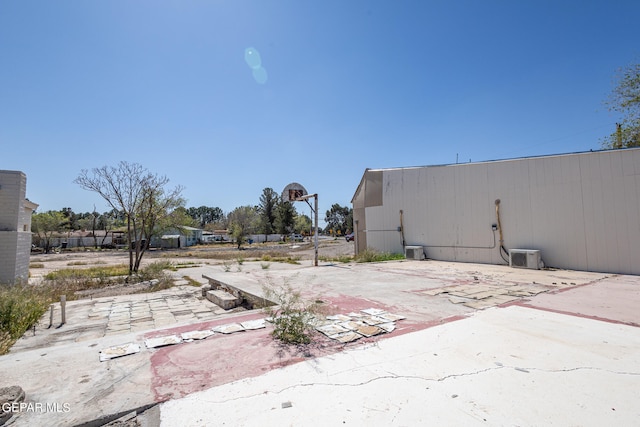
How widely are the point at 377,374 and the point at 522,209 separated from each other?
1042 centimetres

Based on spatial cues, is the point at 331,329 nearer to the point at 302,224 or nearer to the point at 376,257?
the point at 376,257

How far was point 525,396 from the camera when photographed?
7.16 feet

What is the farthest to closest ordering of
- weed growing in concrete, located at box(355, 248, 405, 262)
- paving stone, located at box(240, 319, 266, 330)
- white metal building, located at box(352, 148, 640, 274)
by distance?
weed growing in concrete, located at box(355, 248, 405, 262)
white metal building, located at box(352, 148, 640, 274)
paving stone, located at box(240, 319, 266, 330)

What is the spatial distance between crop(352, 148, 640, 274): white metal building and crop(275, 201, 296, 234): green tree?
36203 mm

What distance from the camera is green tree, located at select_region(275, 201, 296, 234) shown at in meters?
50.4

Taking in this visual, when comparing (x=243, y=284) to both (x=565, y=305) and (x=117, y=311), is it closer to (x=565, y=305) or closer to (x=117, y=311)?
(x=117, y=311)

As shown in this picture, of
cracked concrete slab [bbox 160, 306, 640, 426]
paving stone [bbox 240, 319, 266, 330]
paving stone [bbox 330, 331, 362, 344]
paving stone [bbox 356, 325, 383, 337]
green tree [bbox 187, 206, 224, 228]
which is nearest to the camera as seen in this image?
cracked concrete slab [bbox 160, 306, 640, 426]

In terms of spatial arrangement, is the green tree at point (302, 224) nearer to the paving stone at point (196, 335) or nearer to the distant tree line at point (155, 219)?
the distant tree line at point (155, 219)

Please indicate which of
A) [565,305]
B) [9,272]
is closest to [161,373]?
[565,305]

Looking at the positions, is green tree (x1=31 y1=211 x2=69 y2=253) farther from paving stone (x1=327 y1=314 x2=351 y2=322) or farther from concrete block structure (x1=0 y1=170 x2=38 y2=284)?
paving stone (x1=327 y1=314 x2=351 y2=322)

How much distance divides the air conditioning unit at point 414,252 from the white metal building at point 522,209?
0.42 m

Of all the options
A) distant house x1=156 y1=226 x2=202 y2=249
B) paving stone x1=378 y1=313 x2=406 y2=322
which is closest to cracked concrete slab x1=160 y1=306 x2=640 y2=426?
paving stone x1=378 y1=313 x2=406 y2=322

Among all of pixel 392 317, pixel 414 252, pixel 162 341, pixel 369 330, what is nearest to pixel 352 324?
pixel 369 330

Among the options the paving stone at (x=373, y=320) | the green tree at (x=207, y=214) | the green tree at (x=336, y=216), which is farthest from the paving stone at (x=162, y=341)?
the green tree at (x=207, y=214)
